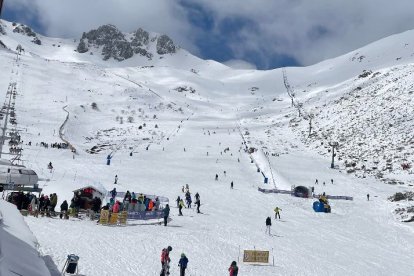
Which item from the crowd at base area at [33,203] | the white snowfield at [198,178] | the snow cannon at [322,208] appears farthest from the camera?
the snow cannon at [322,208]

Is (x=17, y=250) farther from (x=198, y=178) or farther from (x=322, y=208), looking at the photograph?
(x=198, y=178)

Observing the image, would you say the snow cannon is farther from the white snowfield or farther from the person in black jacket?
the person in black jacket

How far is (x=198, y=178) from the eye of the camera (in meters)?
45.7

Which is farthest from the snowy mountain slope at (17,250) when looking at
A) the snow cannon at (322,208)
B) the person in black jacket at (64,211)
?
Answer: the snow cannon at (322,208)

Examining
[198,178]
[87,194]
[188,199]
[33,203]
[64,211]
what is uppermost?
[198,178]

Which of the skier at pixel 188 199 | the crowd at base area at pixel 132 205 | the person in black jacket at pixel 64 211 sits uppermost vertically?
the skier at pixel 188 199

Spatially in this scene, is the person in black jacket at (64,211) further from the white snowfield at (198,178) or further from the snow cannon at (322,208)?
the snow cannon at (322,208)

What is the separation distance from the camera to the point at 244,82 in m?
189

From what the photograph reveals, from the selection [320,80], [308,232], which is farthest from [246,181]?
[320,80]

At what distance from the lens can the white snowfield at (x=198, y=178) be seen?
1920cm

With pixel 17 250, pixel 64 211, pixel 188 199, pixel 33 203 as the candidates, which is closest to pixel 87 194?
pixel 64 211

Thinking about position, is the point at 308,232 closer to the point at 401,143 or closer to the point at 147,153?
the point at 147,153

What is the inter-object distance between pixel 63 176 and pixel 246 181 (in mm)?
18493

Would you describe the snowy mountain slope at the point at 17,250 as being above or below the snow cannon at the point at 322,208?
below
